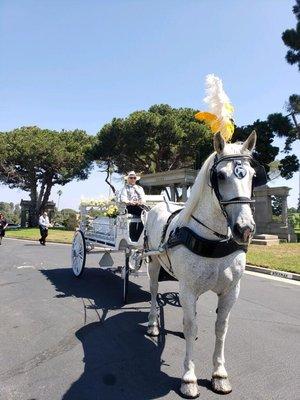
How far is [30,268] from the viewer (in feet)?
37.2

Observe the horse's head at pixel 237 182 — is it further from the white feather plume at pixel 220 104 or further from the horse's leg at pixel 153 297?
the horse's leg at pixel 153 297

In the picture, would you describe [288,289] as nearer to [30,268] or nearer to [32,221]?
[30,268]

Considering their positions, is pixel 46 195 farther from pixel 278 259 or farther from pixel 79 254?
pixel 79 254

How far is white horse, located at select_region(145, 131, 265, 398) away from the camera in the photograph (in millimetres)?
3123

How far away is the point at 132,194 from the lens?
7.66 meters

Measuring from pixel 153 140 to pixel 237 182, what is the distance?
34.2 meters

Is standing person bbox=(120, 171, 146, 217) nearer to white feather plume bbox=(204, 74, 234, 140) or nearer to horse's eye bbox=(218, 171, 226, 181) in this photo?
white feather plume bbox=(204, 74, 234, 140)

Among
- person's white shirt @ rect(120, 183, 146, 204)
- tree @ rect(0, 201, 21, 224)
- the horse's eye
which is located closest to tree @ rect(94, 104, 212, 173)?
person's white shirt @ rect(120, 183, 146, 204)

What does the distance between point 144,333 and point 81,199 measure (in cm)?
573

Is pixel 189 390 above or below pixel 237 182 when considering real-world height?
below

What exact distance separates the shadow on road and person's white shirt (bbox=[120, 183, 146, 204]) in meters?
1.91

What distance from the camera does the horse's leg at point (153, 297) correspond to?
208 inches

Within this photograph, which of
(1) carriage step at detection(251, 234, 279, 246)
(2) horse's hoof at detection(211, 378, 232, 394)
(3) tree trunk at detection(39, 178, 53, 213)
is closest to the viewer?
(2) horse's hoof at detection(211, 378, 232, 394)

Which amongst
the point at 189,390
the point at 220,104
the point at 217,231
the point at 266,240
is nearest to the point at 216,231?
the point at 217,231
